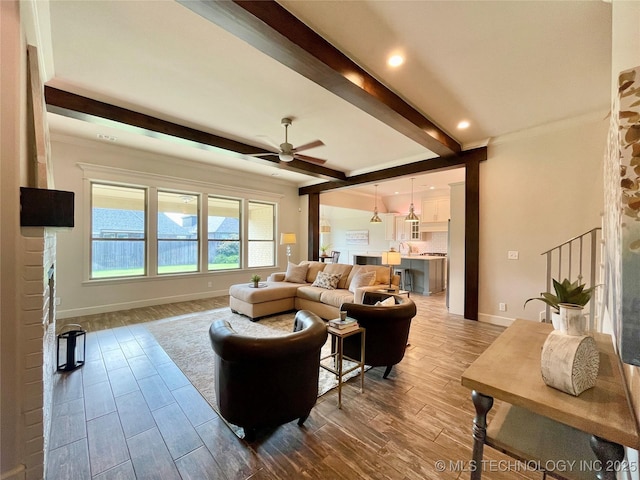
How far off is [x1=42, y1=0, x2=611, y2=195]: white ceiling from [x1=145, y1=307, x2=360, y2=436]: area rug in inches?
99.5

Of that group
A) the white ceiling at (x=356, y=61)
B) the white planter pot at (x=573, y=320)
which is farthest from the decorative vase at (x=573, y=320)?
the white ceiling at (x=356, y=61)

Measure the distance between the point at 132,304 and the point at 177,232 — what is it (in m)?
1.63

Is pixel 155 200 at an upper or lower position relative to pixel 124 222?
upper

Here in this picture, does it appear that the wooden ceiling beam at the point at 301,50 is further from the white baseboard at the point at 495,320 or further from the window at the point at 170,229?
the window at the point at 170,229

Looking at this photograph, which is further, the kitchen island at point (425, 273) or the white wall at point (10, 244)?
the kitchen island at point (425, 273)

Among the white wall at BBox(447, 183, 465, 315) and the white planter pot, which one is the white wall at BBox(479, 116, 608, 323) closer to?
the white wall at BBox(447, 183, 465, 315)

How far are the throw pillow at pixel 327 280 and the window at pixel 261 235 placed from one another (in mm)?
2708

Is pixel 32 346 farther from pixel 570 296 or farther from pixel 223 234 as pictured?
pixel 223 234

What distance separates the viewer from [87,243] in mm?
4461

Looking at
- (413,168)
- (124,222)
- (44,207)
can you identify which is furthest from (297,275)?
(44,207)

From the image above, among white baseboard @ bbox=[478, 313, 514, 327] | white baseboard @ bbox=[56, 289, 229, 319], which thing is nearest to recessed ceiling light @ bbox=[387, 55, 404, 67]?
white baseboard @ bbox=[478, 313, 514, 327]

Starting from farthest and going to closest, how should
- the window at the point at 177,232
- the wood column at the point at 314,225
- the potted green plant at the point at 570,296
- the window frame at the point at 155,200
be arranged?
the wood column at the point at 314,225
the window at the point at 177,232
the window frame at the point at 155,200
the potted green plant at the point at 570,296

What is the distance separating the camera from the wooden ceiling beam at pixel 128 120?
9.43 feet

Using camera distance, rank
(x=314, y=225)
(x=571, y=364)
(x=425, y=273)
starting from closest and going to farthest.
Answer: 1. (x=571, y=364)
2. (x=425, y=273)
3. (x=314, y=225)
